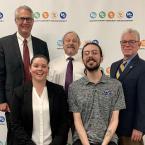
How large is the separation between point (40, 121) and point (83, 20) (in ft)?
4.73

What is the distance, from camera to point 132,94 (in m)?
2.74

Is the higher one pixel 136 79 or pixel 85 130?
pixel 136 79

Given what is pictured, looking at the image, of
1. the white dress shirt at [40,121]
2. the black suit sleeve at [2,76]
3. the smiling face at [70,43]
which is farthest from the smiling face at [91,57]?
the black suit sleeve at [2,76]

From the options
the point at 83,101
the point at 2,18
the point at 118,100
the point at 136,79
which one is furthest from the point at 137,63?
the point at 2,18

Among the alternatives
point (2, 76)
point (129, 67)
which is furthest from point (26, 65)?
point (129, 67)

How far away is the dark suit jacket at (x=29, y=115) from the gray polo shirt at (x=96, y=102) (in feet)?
0.37

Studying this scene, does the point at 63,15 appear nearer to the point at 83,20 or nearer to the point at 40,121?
the point at 83,20

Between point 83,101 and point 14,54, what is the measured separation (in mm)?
884

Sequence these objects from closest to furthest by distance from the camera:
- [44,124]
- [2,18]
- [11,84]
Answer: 1. [44,124]
2. [11,84]
3. [2,18]

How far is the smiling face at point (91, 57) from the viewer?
8.71ft

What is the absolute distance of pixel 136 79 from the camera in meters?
2.71

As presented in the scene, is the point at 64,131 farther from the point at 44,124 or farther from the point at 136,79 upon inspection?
Answer: the point at 136,79

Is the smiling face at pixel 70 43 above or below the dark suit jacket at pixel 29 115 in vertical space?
above

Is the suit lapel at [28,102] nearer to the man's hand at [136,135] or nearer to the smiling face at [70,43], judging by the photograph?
the smiling face at [70,43]
